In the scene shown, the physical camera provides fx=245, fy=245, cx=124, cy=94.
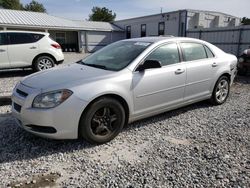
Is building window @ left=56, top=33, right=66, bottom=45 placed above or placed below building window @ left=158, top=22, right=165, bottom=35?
below

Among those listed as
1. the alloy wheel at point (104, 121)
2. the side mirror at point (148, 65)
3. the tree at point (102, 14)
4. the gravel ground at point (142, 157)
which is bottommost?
the gravel ground at point (142, 157)

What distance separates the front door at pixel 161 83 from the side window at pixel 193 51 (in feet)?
0.81

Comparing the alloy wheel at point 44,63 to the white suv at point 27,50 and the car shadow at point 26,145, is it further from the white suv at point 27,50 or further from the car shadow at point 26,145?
the car shadow at point 26,145

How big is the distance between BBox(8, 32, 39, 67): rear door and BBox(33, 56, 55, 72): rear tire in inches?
8.0

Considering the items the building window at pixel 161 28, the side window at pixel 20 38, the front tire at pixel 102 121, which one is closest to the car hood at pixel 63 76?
the front tire at pixel 102 121

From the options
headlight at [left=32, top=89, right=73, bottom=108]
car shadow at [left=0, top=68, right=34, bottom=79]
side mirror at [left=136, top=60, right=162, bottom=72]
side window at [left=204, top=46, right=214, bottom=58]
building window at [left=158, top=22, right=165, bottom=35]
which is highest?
building window at [left=158, top=22, right=165, bottom=35]

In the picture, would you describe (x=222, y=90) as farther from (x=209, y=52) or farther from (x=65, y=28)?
(x=65, y=28)

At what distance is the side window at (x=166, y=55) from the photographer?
4.33m

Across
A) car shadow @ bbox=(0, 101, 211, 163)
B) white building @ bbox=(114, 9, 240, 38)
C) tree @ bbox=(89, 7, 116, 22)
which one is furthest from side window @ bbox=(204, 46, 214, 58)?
tree @ bbox=(89, 7, 116, 22)

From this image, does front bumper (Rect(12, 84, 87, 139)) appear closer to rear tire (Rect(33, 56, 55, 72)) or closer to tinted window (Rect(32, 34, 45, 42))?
rear tire (Rect(33, 56, 55, 72))

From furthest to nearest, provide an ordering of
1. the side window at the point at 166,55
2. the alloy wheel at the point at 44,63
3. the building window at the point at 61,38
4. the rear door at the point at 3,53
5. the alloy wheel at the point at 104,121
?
the building window at the point at 61,38, the alloy wheel at the point at 44,63, the rear door at the point at 3,53, the side window at the point at 166,55, the alloy wheel at the point at 104,121

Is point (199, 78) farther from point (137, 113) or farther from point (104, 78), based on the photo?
point (104, 78)

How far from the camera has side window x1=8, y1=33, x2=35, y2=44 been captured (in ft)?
29.1

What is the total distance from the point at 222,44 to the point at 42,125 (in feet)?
49.1
